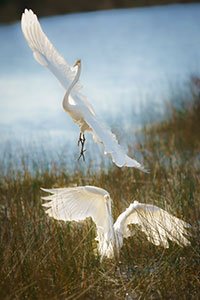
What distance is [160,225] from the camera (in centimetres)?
201

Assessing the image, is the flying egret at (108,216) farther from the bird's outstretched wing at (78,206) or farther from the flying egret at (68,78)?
the flying egret at (68,78)

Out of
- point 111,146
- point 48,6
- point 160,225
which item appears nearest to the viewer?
point 111,146

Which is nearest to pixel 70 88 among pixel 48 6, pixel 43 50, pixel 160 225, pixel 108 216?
pixel 43 50

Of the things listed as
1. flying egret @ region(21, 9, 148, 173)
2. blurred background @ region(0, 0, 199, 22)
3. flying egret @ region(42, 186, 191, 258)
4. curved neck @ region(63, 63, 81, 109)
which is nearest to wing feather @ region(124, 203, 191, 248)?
flying egret @ region(42, 186, 191, 258)

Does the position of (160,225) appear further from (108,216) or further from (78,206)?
(78,206)

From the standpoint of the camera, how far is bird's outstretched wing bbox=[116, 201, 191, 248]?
1.96 m

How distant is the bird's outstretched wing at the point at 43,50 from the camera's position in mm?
1768

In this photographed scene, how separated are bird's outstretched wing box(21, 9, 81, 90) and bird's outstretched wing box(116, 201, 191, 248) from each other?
0.70 metres

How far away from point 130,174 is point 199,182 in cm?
101

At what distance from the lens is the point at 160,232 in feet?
6.72

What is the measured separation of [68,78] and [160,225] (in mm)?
843

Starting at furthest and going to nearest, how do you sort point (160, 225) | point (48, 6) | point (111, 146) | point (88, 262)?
point (48, 6) < point (160, 225) < point (88, 262) < point (111, 146)

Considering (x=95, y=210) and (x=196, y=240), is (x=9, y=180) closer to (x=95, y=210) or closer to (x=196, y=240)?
(x=95, y=210)

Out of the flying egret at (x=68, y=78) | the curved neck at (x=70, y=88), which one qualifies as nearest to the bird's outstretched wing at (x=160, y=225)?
the flying egret at (x=68, y=78)
